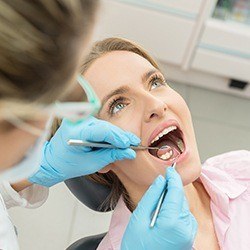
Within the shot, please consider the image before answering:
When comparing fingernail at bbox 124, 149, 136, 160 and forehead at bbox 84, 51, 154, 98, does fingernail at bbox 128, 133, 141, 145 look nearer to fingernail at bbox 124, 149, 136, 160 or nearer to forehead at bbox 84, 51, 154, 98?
fingernail at bbox 124, 149, 136, 160

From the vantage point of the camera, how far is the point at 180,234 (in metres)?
1.15

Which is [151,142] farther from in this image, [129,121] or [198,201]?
[198,201]

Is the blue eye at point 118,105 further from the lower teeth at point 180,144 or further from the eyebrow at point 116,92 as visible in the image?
the lower teeth at point 180,144

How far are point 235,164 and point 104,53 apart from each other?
626 mm

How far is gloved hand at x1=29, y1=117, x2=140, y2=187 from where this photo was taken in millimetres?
1260

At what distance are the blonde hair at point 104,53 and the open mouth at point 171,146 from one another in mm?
181

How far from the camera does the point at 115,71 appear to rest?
1325 millimetres

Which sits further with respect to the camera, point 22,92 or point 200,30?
point 200,30

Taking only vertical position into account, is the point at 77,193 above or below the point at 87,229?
above

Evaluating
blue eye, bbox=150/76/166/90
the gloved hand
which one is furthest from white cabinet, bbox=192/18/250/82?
the gloved hand

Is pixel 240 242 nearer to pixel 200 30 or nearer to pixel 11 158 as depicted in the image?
pixel 11 158

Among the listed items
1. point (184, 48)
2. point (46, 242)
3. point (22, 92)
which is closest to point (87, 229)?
point (46, 242)

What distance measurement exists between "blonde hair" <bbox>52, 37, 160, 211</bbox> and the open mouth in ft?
0.59

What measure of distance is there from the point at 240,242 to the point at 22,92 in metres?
0.96
